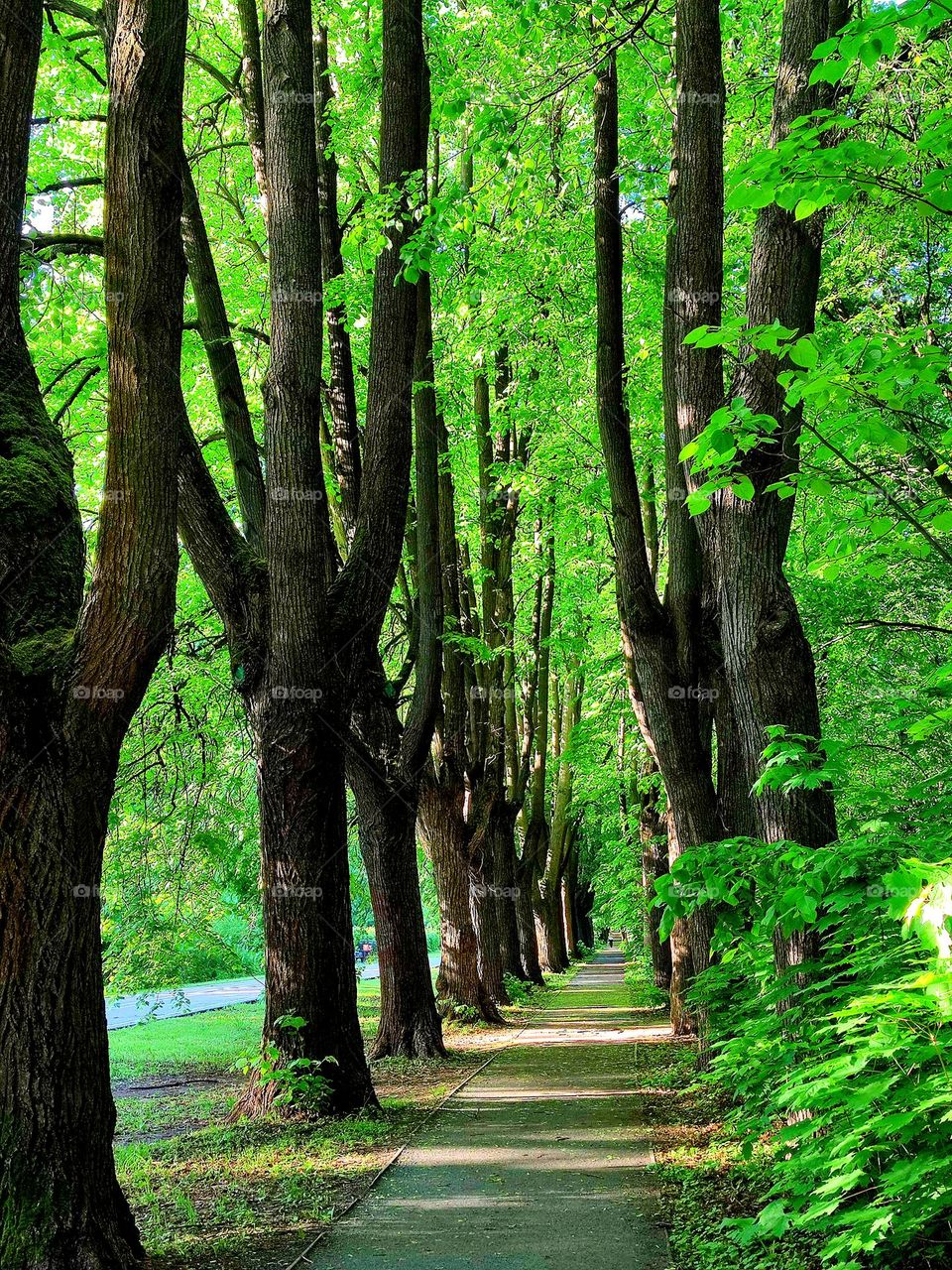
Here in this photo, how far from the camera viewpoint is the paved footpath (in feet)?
17.2

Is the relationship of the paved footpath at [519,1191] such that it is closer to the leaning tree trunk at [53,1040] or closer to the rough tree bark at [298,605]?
the leaning tree trunk at [53,1040]

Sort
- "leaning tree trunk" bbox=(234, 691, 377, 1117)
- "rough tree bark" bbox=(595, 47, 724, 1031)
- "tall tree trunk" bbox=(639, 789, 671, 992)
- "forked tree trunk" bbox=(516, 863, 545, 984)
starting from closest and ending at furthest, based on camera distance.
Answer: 1. "leaning tree trunk" bbox=(234, 691, 377, 1117)
2. "rough tree bark" bbox=(595, 47, 724, 1031)
3. "tall tree trunk" bbox=(639, 789, 671, 992)
4. "forked tree trunk" bbox=(516, 863, 545, 984)

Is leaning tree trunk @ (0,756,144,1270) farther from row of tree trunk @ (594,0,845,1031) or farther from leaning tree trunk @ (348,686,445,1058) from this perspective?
leaning tree trunk @ (348,686,445,1058)

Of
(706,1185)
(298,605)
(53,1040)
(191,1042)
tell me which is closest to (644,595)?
(298,605)

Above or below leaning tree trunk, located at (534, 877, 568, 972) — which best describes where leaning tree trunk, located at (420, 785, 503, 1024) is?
above

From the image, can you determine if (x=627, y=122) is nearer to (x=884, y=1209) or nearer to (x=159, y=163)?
(x=159, y=163)

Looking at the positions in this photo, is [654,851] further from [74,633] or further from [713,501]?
[74,633]

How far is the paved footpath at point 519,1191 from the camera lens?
523cm

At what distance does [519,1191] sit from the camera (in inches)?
257

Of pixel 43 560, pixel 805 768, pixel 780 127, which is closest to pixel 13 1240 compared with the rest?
pixel 43 560

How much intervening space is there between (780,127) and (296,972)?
6.90m

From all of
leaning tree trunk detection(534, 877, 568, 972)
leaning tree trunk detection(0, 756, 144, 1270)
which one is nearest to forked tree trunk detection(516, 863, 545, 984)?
leaning tree trunk detection(534, 877, 568, 972)

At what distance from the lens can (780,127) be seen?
17.6 ft

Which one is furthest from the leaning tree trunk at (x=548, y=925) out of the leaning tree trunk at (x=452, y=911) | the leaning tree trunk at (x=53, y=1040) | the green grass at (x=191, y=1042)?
the leaning tree trunk at (x=53, y=1040)
